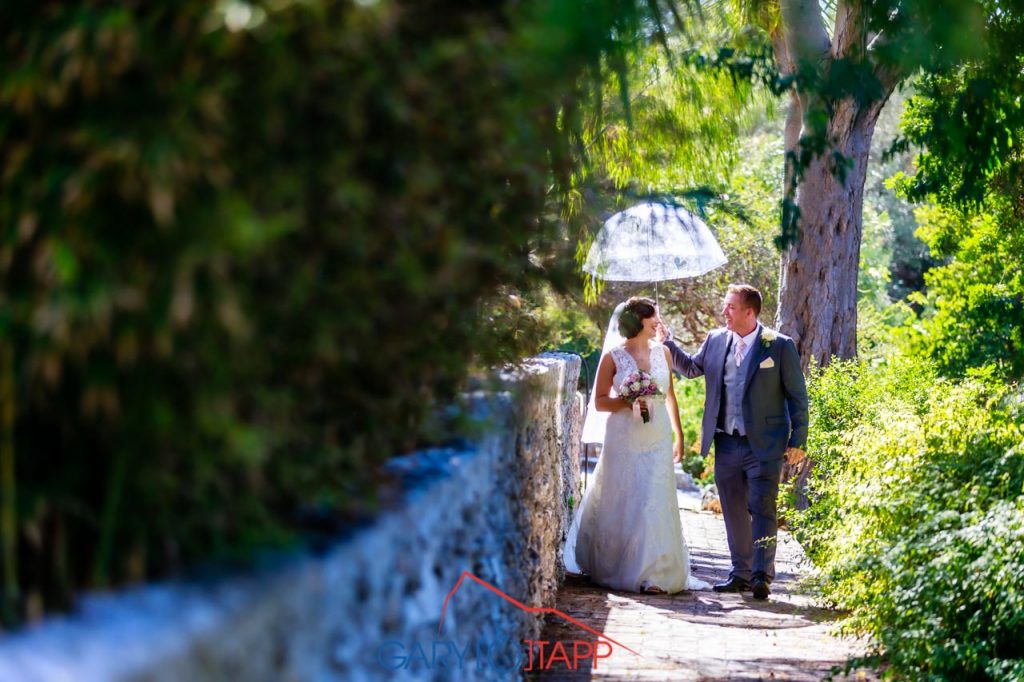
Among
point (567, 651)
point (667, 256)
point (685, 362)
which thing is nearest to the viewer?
point (567, 651)

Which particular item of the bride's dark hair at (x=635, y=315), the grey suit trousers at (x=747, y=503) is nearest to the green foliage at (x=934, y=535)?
the grey suit trousers at (x=747, y=503)

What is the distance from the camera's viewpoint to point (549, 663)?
222 inches

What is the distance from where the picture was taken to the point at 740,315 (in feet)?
Answer: 27.4

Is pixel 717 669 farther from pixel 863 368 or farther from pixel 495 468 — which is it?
pixel 863 368

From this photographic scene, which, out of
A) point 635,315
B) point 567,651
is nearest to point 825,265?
point 635,315

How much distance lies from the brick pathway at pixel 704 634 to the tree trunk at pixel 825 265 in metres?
2.74

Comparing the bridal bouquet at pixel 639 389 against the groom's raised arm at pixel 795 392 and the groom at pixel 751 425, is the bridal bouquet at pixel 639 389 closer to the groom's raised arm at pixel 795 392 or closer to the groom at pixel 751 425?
the groom at pixel 751 425

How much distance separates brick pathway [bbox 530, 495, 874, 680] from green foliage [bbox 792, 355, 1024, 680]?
14.1 inches

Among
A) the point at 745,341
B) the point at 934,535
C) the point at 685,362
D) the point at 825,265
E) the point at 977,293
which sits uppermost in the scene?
the point at 825,265

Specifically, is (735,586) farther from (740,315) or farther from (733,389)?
(740,315)

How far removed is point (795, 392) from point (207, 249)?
698cm

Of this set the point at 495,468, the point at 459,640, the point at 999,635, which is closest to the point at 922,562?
the point at 999,635

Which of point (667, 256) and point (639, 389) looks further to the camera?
point (667, 256)

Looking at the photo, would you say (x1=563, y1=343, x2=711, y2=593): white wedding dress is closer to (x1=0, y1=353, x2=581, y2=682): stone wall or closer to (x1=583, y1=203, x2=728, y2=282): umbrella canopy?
(x1=583, y1=203, x2=728, y2=282): umbrella canopy
